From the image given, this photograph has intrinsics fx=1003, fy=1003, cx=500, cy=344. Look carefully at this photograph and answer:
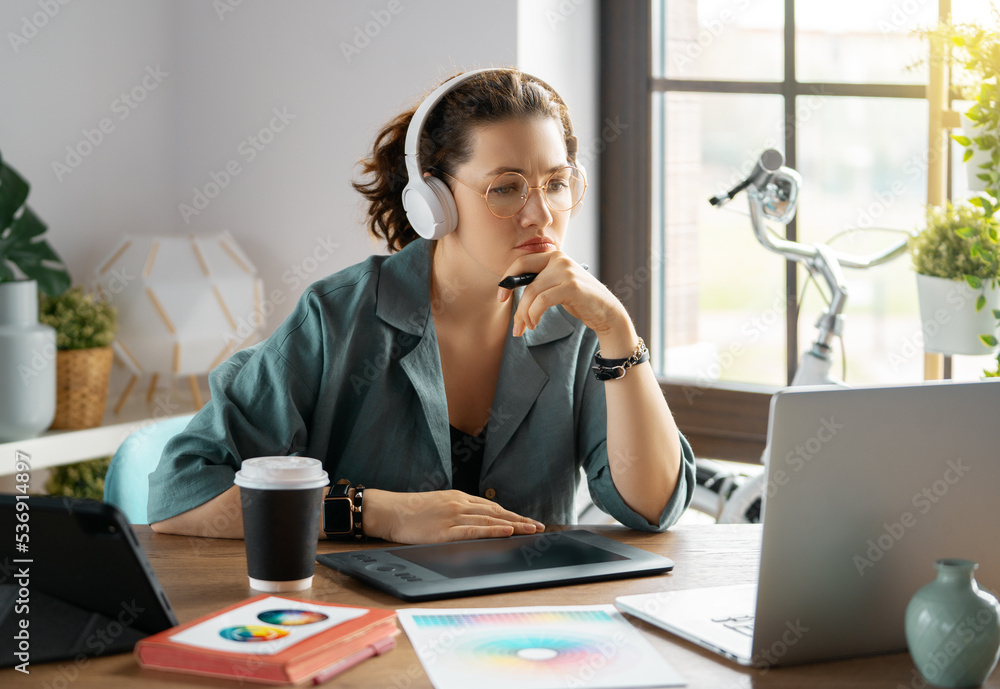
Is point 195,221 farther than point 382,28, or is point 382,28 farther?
point 195,221

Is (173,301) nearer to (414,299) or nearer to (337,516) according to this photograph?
(414,299)

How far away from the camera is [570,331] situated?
1.54 m

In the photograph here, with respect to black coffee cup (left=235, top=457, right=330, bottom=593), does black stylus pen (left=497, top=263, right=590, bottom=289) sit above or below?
above

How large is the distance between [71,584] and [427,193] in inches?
29.6

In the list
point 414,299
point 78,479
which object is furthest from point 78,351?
point 414,299

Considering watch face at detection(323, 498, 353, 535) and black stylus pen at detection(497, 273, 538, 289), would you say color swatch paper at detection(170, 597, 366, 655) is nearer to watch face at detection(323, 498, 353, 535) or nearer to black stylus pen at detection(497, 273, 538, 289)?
watch face at detection(323, 498, 353, 535)

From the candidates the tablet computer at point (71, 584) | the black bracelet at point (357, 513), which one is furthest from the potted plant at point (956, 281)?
the tablet computer at point (71, 584)

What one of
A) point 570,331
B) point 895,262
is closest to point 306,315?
point 570,331

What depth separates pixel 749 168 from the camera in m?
2.37

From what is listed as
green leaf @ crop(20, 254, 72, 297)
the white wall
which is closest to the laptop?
the white wall

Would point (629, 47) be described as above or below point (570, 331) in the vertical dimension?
above

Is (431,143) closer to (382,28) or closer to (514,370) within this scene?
(514,370)

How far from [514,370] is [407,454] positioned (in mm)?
202

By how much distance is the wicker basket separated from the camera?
2.30 meters
